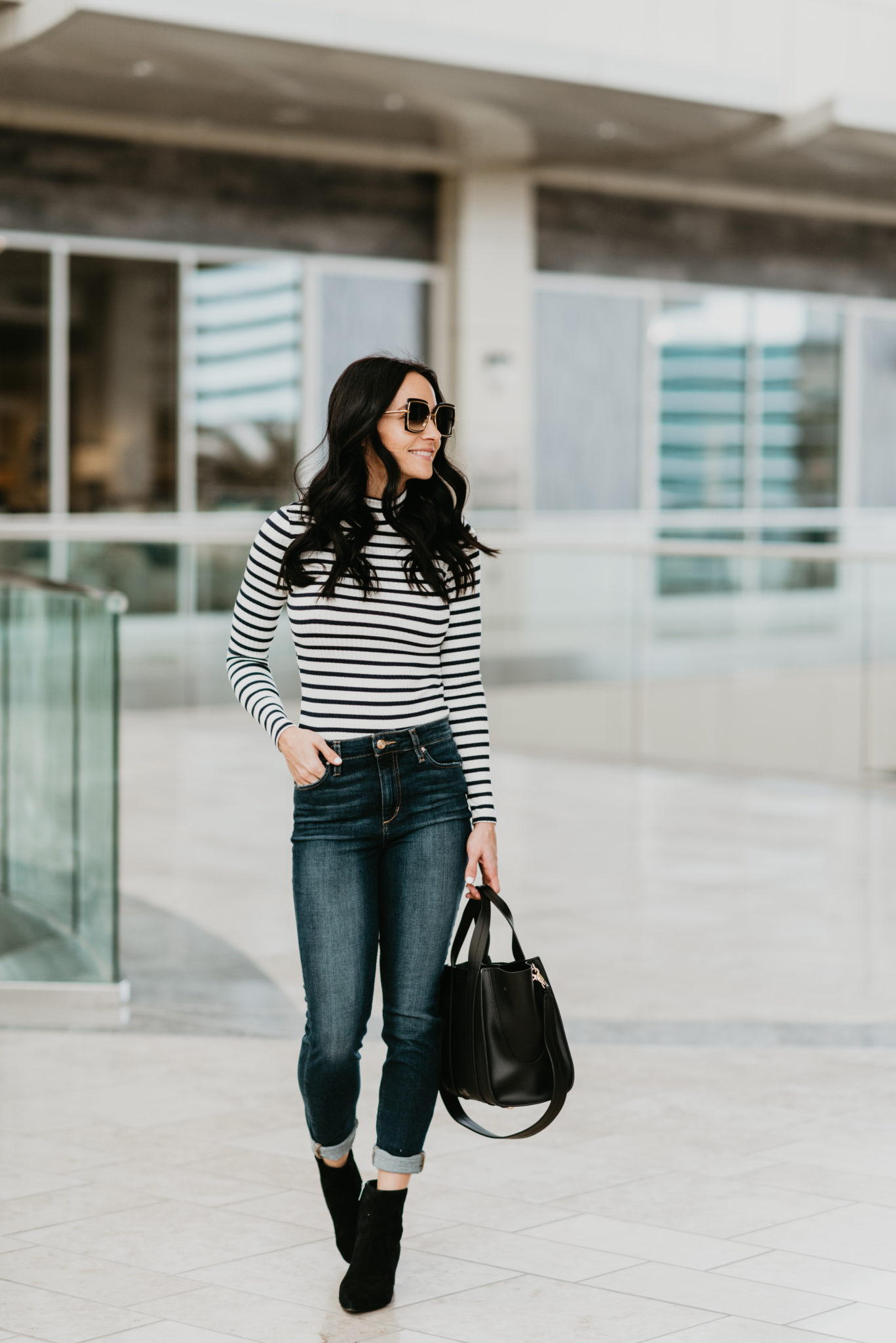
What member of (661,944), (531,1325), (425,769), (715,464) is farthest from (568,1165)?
(715,464)

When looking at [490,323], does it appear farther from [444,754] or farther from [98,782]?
[444,754]

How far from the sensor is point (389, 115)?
15867 millimetres

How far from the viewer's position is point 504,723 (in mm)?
13383

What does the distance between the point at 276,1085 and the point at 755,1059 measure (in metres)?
1.32

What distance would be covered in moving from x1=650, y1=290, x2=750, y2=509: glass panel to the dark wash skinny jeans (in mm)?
16345

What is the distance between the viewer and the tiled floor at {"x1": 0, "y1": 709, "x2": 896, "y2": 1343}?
3.48m

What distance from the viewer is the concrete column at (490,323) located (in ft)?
58.0

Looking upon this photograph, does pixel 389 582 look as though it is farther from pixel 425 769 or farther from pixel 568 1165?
pixel 568 1165

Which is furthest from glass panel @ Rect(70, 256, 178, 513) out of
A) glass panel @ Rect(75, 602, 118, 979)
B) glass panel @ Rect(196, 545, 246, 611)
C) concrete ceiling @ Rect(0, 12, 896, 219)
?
glass panel @ Rect(75, 602, 118, 979)

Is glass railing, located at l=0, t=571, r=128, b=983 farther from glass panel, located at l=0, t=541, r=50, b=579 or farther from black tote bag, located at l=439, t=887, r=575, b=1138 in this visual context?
glass panel, located at l=0, t=541, r=50, b=579

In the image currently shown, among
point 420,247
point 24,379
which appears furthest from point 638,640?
point 420,247

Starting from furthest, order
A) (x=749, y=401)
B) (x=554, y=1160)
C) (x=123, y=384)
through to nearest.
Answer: (x=749, y=401), (x=123, y=384), (x=554, y=1160)

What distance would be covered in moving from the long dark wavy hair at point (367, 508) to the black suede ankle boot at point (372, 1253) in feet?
3.51

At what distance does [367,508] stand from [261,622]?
0.28m
